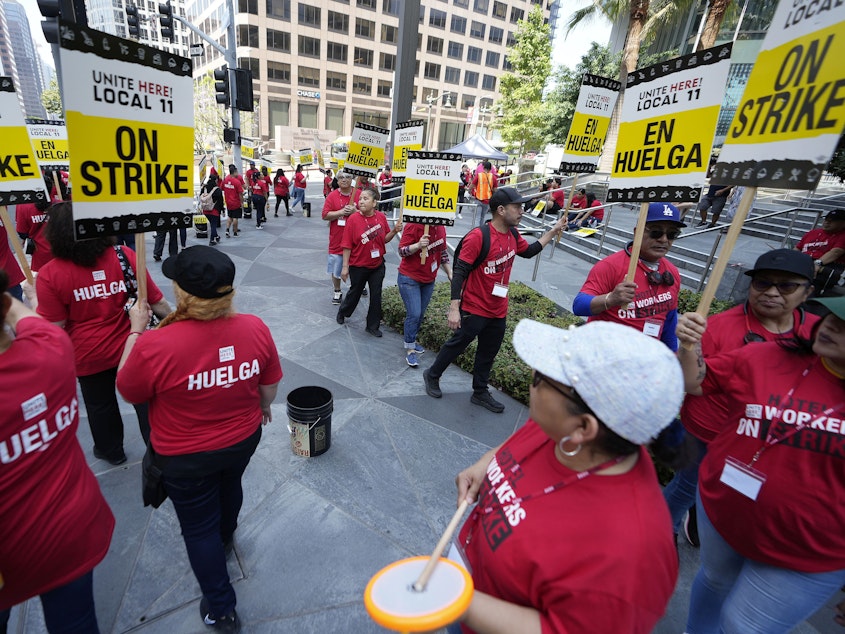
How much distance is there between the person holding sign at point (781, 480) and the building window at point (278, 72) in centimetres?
5537

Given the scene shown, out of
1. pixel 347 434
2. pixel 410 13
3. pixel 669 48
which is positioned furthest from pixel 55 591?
pixel 669 48

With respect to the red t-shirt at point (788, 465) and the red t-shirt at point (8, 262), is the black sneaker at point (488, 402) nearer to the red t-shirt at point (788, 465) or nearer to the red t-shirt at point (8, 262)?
the red t-shirt at point (788, 465)

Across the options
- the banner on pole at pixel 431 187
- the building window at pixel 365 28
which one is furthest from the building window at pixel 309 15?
the banner on pole at pixel 431 187

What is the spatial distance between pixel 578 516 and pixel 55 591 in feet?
6.72

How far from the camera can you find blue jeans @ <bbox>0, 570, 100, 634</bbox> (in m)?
1.77

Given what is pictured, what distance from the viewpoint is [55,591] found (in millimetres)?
1768

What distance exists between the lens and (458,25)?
2153 inches

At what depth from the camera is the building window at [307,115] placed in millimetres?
50625

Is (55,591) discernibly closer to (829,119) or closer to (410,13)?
(829,119)

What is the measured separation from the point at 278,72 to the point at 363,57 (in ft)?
33.1

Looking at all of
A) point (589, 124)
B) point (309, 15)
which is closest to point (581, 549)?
A: point (589, 124)

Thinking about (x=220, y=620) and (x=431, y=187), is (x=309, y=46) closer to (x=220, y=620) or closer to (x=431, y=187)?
(x=431, y=187)

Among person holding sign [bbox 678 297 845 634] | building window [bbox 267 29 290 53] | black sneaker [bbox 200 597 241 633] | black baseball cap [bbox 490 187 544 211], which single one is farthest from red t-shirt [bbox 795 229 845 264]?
building window [bbox 267 29 290 53]

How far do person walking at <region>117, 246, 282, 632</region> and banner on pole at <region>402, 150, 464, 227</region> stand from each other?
141 inches
